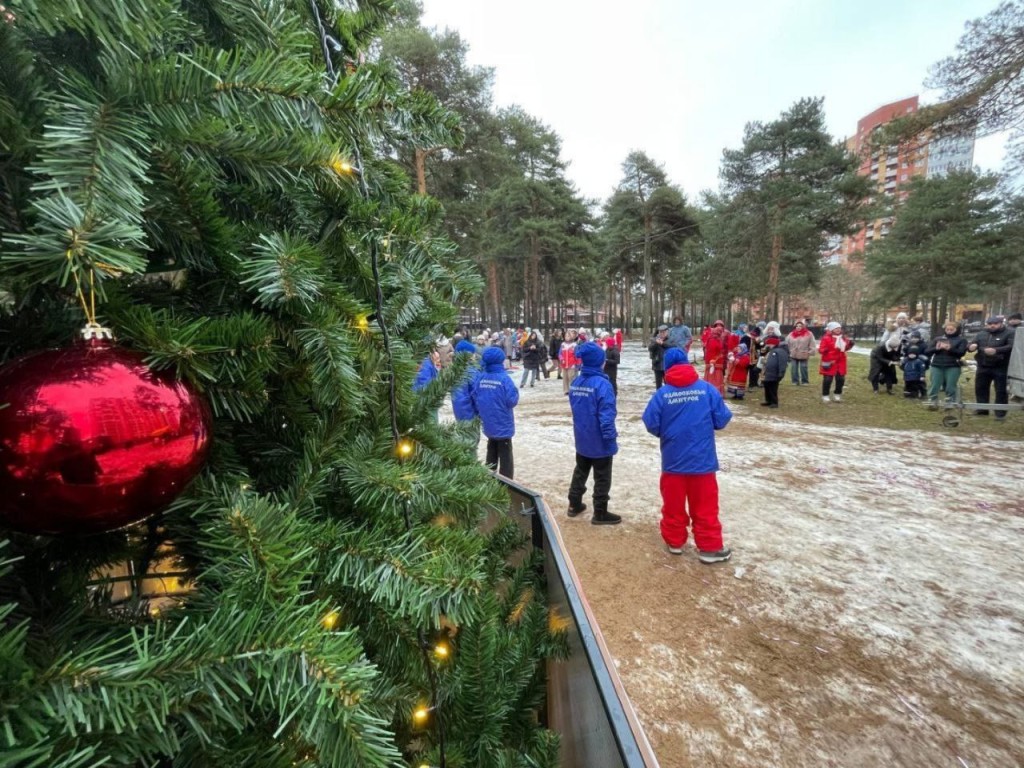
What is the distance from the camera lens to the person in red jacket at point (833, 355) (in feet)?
37.0

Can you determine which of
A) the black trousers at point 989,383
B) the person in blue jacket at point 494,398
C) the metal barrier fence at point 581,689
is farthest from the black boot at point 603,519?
the black trousers at point 989,383

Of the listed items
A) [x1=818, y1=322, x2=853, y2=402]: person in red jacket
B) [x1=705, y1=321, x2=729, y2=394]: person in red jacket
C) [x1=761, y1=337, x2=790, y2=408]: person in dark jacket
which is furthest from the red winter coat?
[x1=705, y1=321, x2=729, y2=394]: person in red jacket

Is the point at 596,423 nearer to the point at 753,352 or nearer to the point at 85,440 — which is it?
the point at 85,440

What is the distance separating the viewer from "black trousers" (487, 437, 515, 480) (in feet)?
21.0

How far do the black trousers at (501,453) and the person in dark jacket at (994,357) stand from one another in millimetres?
10076

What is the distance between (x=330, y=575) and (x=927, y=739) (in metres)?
3.51

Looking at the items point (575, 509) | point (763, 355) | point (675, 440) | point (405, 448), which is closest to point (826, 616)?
point (675, 440)

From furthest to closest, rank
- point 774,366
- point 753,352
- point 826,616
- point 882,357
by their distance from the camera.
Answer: point 753,352 → point 882,357 → point 774,366 → point 826,616

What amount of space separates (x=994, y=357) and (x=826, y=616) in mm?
9514

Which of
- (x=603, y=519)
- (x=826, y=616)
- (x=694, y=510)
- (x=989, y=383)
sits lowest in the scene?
(x=826, y=616)

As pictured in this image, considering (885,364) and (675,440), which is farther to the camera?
(885,364)

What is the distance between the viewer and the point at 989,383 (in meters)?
9.95

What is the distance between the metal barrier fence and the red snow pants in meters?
2.47

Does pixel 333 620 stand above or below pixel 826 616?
above
